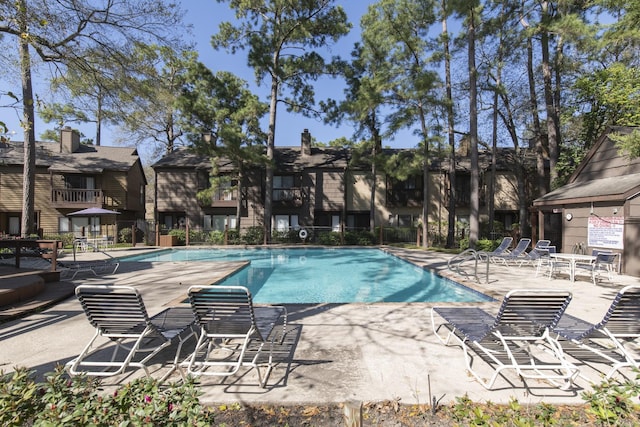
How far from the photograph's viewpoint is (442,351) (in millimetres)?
3961

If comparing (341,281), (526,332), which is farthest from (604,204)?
(526,332)

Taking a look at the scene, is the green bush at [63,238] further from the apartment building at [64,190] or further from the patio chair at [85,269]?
the patio chair at [85,269]

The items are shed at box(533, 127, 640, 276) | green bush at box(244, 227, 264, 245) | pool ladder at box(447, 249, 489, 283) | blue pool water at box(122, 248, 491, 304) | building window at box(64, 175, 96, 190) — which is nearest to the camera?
pool ladder at box(447, 249, 489, 283)

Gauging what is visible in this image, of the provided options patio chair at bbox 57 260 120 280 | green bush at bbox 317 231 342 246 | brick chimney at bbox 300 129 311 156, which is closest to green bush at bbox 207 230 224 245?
green bush at bbox 317 231 342 246

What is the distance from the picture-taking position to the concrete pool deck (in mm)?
2975

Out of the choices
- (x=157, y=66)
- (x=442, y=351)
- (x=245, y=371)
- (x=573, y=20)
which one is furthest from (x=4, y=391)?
(x=573, y=20)

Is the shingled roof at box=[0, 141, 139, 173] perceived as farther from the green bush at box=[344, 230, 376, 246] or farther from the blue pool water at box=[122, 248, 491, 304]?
the green bush at box=[344, 230, 376, 246]

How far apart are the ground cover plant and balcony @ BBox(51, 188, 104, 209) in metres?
27.0

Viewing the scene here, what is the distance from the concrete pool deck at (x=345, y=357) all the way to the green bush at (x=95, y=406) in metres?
1.06

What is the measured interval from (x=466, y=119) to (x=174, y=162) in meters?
23.4

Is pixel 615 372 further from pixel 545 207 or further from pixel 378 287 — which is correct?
pixel 545 207

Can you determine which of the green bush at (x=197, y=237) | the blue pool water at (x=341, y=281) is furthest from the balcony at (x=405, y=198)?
the green bush at (x=197, y=237)

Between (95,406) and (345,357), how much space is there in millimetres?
2663

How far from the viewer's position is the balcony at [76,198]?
23.6m
